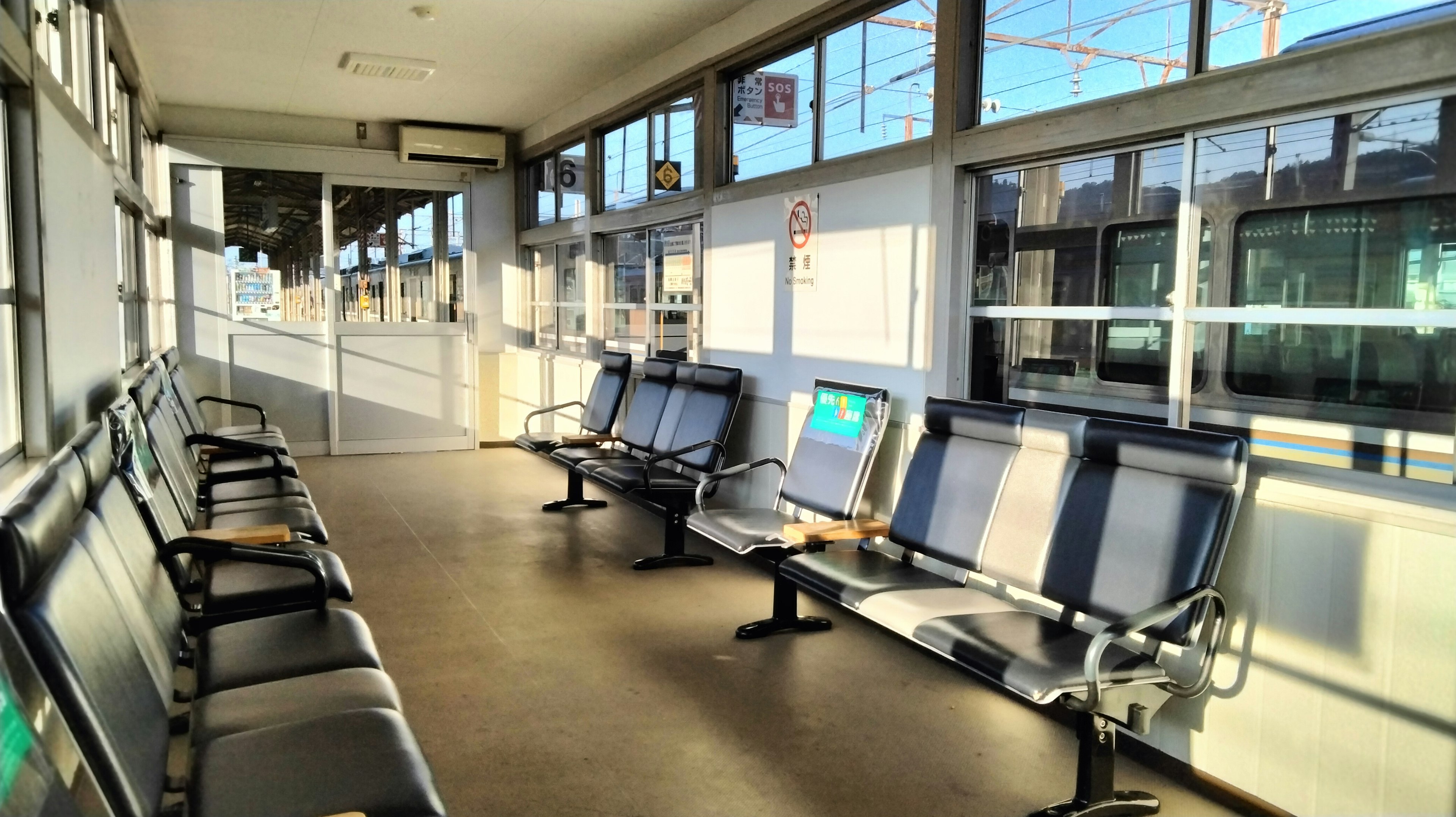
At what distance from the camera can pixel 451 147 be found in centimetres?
828

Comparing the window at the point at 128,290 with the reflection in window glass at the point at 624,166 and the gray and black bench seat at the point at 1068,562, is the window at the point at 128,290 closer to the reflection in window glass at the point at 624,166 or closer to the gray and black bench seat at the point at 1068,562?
the reflection in window glass at the point at 624,166

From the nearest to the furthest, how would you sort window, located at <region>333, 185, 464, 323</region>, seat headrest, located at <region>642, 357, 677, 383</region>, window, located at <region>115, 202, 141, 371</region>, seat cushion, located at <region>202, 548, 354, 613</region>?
seat cushion, located at <region>202, 548, 354, 613</region> → window, located at <region>115, 202, 141, 371</region> → seat headrest, located at <region>642, 357, 677, 383</region> → window, located at <region>333, 185, 464, 323</region>

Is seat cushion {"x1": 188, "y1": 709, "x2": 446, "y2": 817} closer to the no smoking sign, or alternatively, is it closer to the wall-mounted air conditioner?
the no smoking sign

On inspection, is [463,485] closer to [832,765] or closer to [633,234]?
[633,234]

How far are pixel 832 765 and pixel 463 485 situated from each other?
472cm


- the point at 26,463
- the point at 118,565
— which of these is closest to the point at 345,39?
the point at 26,463

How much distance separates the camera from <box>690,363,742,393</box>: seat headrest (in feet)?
16.6

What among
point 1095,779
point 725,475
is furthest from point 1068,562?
point 725,475

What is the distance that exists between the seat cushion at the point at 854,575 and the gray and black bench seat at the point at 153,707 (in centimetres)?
147

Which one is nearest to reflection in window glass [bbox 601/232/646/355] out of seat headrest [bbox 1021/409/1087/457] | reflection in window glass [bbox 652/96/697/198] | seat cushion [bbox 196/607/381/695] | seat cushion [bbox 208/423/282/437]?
reflection in window glass [bbox 652/96/697/198]

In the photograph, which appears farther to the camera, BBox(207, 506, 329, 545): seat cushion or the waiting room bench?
the waiting room bench

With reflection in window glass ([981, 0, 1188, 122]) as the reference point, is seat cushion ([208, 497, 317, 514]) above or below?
below

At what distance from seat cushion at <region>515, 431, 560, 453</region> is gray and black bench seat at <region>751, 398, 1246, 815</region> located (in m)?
2.86

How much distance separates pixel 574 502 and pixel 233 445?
205 cm
